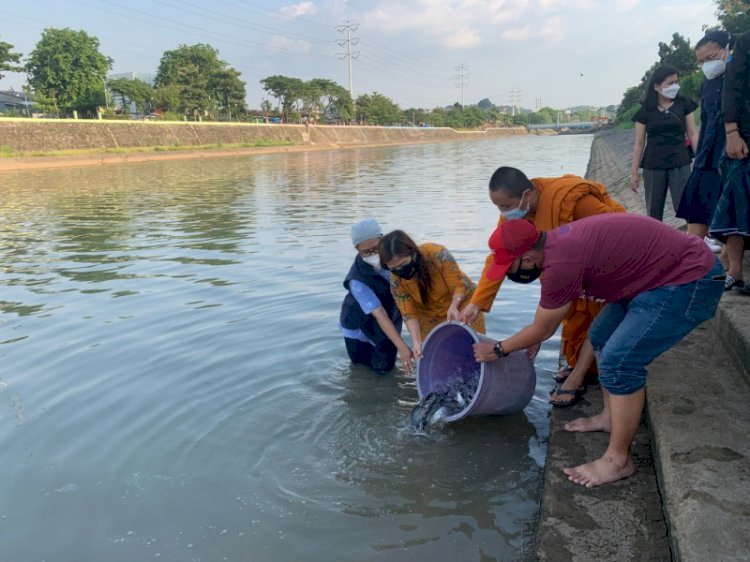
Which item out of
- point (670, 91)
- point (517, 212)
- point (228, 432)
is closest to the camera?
point (517, 212)

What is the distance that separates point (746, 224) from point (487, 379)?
2.11 m

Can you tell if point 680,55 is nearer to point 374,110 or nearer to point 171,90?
point 171,90

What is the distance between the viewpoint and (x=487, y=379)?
351 cm

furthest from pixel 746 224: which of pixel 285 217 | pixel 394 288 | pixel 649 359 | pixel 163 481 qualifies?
pixel 285 217

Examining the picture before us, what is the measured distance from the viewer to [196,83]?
63.9m

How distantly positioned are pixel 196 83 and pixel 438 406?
66256 mm

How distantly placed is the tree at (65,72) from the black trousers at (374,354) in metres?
56.3

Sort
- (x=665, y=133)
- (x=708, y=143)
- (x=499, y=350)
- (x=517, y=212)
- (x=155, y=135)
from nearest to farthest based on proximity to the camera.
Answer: (x=499, y=350) < (x=517, y=212) < (x=708, y=143) < (x=665, y=133) < (x=155, y=135)

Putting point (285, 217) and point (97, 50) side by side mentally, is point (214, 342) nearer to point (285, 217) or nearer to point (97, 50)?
point (285, 217)

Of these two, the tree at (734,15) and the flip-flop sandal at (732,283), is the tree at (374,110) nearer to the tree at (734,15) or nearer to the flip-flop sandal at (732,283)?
the tree at (734,15)

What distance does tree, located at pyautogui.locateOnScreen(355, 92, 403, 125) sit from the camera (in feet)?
319

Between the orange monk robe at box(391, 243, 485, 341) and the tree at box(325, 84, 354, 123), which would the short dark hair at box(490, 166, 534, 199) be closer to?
the orange monk robe at box(391, 243, 485, 341)

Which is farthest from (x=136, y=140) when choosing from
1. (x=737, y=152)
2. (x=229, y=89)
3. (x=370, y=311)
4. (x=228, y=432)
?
(x=737, y=152)

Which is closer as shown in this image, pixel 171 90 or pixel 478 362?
pixel 478 362
